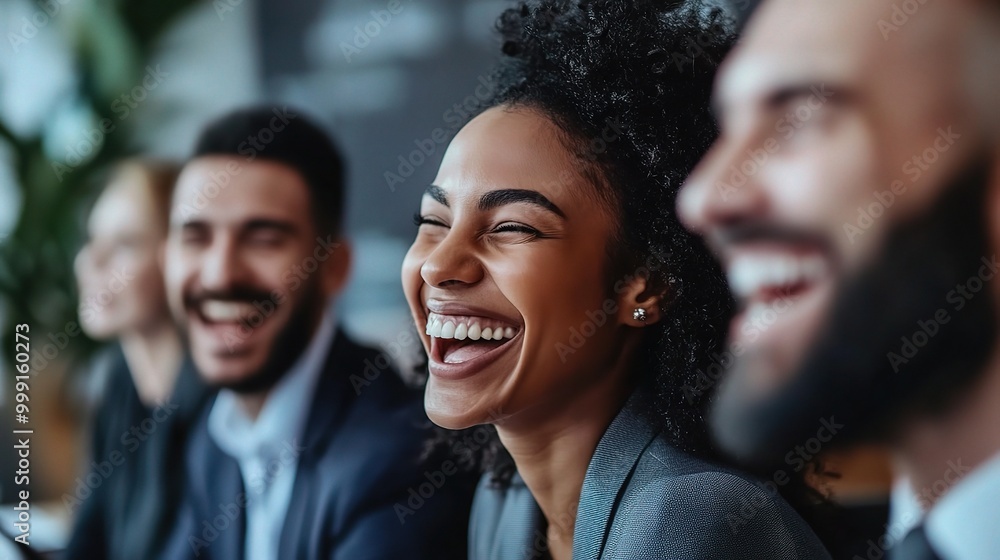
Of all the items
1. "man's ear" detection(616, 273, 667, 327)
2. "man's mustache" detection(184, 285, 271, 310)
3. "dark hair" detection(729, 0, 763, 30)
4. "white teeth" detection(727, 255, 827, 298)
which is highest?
"dark hair" detection(729, 0, 763, 30)

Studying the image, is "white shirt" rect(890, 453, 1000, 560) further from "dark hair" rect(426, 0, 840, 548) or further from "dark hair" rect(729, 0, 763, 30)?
"dark hair" rect(729, 0, 763, 30)

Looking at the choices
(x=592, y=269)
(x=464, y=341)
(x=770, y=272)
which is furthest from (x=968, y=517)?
(x=464, y=341)

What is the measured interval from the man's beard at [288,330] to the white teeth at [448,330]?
1.15 ft

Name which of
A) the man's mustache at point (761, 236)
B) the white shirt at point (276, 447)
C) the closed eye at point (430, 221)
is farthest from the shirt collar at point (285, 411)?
the man's mustache at point (761, 236)

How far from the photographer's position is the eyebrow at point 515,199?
36.6 inches

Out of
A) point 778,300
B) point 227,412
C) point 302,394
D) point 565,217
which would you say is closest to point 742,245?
point 778,300

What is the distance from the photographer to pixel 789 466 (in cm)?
88

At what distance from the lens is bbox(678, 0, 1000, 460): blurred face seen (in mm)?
754

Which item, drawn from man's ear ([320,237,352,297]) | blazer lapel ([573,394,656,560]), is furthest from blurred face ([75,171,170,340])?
blazer lapel ([573,394,656,560])

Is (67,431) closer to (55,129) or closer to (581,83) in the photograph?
(55,129)

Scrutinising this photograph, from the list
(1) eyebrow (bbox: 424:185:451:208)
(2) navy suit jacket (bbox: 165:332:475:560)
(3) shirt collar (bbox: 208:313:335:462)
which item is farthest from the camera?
(3) shirt collar (bbox: 208:313:335:462)

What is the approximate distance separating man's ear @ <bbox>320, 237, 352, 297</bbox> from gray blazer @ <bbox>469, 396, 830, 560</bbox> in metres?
0.48

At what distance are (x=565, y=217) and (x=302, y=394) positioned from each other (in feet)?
1.78

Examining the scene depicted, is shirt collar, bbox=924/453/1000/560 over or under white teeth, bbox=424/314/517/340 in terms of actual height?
under
